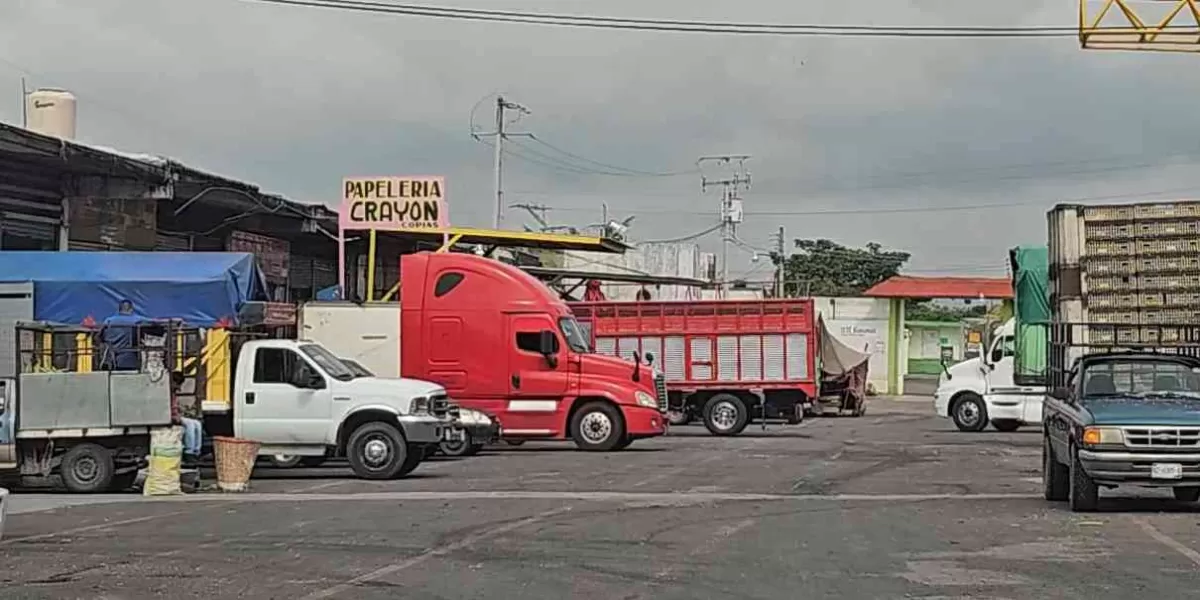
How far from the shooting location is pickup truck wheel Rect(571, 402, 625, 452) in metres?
27.8

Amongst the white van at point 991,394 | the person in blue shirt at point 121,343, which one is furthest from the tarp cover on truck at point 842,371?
the person in blue shirt at point 121,343

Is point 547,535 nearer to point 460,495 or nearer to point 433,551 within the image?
point 433,551

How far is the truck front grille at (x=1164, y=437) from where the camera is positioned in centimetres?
1561

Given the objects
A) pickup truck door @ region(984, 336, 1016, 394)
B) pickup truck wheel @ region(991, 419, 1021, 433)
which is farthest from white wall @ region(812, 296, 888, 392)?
pickup truck door @ region(984, 336, 1016, 394)

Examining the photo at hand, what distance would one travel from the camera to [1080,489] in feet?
53.0

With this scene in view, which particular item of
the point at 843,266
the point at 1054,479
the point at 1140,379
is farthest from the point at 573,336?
the point at 843,266

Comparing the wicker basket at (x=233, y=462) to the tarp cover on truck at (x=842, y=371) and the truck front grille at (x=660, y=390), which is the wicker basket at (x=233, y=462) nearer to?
the truck front grille at (x=660, y=390)

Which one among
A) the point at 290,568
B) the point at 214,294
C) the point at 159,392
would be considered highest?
the point at 214,294

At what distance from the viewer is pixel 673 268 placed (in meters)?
67.7

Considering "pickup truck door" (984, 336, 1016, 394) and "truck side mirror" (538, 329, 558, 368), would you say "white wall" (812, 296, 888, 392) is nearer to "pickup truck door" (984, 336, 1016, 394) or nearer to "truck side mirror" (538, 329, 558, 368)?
"pickup truck door" (984, 336, 1016, 394)

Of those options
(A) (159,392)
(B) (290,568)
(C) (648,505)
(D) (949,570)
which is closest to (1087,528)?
(D) (949,570)

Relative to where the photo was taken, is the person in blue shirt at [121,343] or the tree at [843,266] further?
the tree at [843,266]

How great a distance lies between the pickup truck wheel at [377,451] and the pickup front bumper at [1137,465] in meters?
9.55

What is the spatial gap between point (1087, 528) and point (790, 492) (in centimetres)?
520
